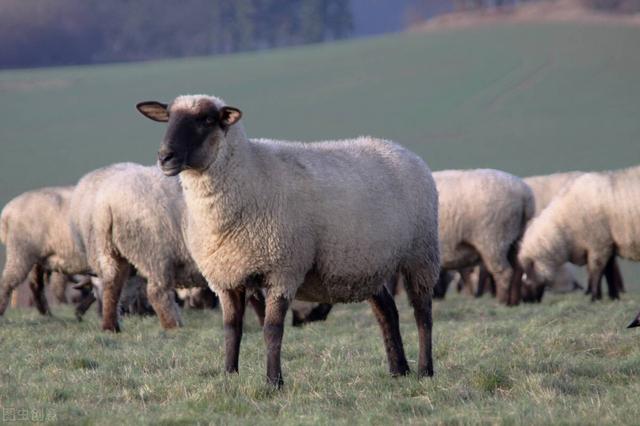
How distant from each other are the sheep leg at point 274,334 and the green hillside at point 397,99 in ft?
107

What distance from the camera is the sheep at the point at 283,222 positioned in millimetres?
7688

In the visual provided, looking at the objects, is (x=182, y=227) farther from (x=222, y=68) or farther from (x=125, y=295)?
(x=222, y=68)

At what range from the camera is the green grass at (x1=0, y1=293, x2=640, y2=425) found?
663 centimetres

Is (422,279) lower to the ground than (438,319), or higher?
higher

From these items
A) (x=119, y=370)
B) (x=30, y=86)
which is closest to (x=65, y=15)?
(x=30, y=86)

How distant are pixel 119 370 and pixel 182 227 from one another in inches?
142

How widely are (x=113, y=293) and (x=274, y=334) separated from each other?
506cm

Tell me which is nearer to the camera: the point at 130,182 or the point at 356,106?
the point at 130,182

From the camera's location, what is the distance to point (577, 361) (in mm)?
8398

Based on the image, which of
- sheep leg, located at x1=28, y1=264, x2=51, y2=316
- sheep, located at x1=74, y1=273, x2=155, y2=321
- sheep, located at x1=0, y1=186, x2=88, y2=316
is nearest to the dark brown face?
sheep, located at x1=74, y1=273, x2=155, y2=321

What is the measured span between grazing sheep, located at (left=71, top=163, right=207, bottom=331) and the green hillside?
27.4 metres

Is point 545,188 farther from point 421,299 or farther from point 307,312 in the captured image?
point 421,299
